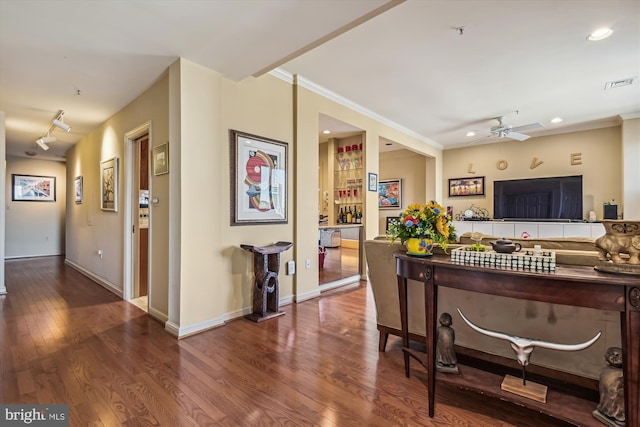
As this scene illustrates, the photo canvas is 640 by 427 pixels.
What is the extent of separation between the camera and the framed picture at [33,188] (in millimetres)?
7296

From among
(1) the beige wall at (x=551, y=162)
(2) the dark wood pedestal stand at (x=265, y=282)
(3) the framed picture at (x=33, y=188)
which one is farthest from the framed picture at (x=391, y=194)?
(3) the framed picture at (x=33, y=188)

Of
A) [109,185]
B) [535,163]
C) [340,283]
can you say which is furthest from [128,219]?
[535,163]

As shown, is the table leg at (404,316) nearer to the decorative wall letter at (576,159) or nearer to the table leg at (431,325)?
the table leg at (431,325)

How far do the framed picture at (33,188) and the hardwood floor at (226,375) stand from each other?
568 centimetres

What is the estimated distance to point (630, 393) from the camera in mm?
1238

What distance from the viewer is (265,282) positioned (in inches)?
126

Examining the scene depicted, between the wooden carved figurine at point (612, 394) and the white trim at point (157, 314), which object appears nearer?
the wooden carved figurine at point (612, 394)

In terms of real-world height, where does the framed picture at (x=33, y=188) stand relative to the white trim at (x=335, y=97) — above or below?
below

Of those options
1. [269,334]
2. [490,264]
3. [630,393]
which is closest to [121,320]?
[269,334]

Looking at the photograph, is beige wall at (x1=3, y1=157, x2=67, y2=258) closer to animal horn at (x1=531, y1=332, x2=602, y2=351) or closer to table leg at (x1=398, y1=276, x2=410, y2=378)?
table leg at (x1=398, y1=276, x2=410, y2=378)

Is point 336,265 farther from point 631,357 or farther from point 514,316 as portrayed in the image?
point 631,357

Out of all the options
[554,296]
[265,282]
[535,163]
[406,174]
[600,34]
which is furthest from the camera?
[406,174]

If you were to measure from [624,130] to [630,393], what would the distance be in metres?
6.14

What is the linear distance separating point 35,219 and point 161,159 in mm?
7146
